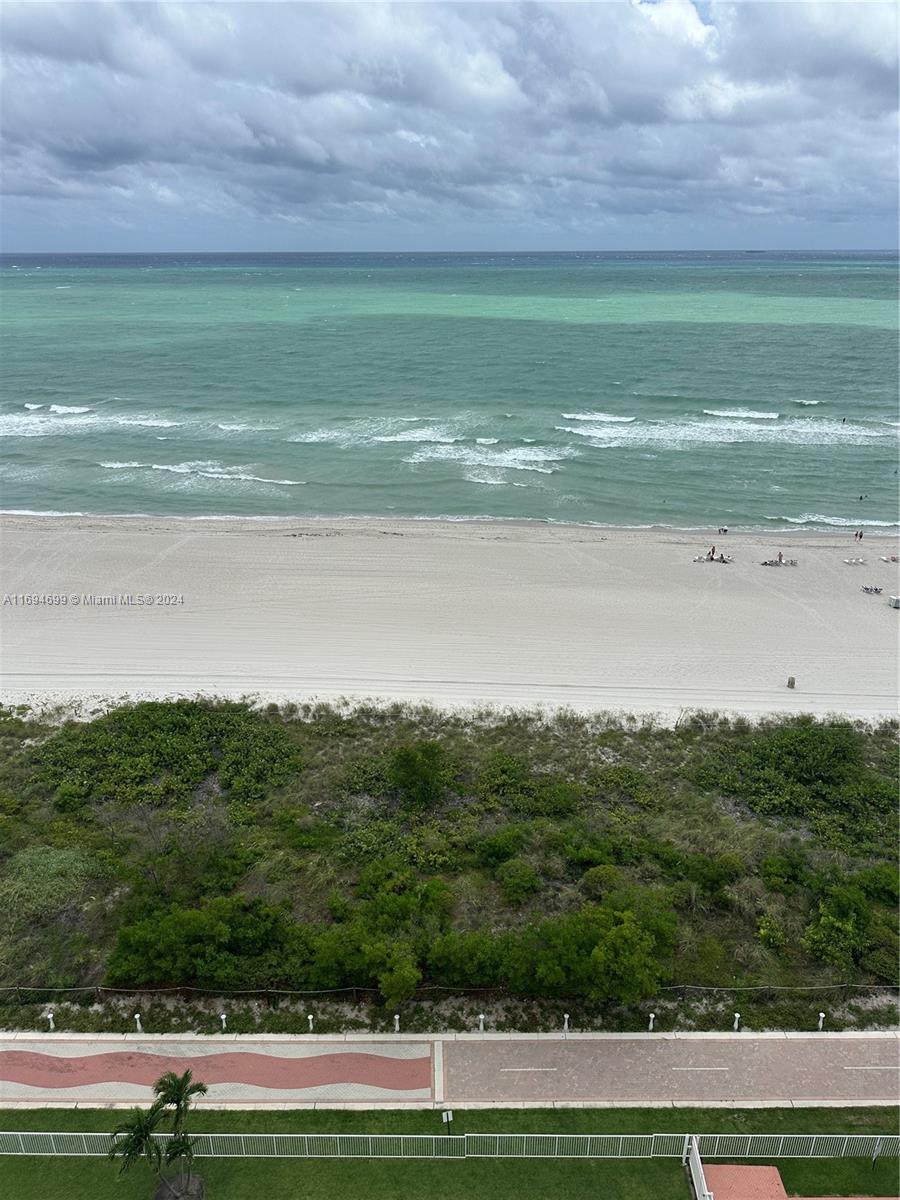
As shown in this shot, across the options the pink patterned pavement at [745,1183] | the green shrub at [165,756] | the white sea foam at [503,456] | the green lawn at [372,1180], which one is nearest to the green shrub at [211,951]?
the green lawn at [372,1180]

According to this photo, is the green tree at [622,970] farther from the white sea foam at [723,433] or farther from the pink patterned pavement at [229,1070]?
the white sea foam at [723,433]

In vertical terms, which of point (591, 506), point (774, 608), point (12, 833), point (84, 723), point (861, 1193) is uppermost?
point (591, 506)

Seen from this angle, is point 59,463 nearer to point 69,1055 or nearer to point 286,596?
point 286,596

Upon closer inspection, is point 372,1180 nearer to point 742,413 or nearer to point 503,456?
point 503,456

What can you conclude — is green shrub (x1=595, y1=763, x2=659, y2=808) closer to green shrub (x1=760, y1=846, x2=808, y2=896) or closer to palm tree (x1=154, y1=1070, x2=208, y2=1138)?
green shrub (x1=760, y1=846, x2=808, y2=896)

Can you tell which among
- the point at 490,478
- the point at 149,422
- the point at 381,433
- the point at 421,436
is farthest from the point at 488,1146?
the point at 149,422

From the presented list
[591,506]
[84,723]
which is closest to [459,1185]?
[84,723]
